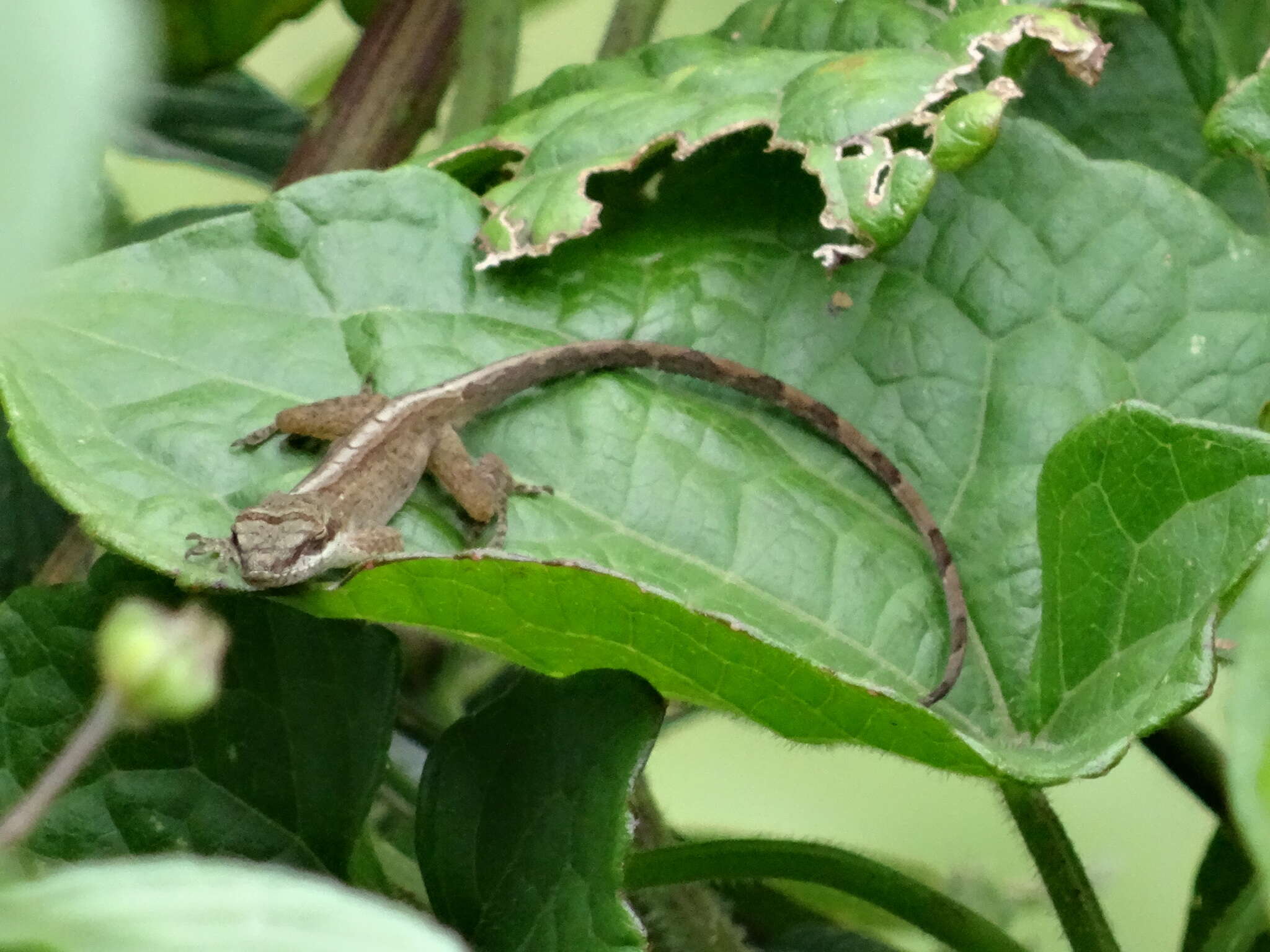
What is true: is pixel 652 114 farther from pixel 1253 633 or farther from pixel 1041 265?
pixel 1253 633

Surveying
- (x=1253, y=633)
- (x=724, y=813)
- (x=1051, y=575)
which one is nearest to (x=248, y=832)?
(x=1051, y=575)

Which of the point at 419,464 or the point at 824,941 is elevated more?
the point at 419,464

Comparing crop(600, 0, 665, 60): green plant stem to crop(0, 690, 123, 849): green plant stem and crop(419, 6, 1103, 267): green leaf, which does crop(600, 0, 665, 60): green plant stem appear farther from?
crop(0, 690, 123, 849): green plant stem

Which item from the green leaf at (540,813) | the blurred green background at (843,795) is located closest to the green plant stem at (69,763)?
the green leaf at (540,813)

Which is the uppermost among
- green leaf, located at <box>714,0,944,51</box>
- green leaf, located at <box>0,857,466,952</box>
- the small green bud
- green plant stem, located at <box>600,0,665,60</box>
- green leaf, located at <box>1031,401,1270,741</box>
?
the small green bud

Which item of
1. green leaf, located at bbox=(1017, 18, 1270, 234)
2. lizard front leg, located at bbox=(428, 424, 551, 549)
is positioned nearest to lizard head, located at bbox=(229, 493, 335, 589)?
lizard front leg, located at bbox=(428, 424, 551, 549)

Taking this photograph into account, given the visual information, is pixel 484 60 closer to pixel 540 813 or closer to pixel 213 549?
pixel 213 549

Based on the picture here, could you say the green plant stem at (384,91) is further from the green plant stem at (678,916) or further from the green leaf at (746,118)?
the green plant stem at (678,916)

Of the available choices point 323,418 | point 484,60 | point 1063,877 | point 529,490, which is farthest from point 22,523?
point 1063,877

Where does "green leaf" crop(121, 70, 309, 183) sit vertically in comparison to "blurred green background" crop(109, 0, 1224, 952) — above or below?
above
